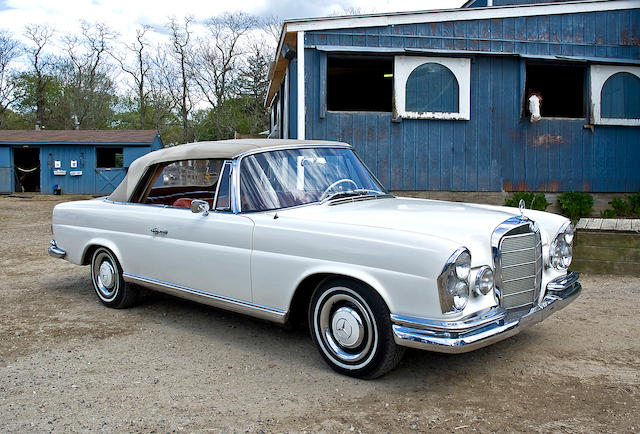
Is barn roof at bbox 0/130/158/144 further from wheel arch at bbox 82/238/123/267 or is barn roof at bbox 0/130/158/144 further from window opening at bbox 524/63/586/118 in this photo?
wheel arch at bbox 82/238/123/267

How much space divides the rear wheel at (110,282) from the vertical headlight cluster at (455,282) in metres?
3.14

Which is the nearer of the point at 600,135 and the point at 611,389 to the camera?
the point at 611,389

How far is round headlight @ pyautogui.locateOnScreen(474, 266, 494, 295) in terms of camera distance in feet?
10.7

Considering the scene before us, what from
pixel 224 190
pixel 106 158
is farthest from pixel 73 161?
pixel 224 190

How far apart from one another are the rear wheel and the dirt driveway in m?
0.14

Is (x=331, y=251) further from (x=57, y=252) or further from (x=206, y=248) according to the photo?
(x=57, y=252)

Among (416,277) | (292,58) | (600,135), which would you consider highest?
(292,58)

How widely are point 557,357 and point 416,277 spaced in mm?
1464

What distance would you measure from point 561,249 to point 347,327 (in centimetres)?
170

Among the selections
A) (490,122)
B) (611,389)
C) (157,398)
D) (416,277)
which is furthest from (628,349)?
(490,122)

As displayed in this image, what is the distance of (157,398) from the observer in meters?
3.29

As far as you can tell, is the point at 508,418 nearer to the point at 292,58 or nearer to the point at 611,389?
the point at 611,389

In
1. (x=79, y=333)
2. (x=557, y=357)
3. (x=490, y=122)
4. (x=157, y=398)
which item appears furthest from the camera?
(x=490, y=122)

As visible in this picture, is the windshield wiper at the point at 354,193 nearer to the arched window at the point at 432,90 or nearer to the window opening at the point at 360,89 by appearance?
the arched window at the point at 432,90
